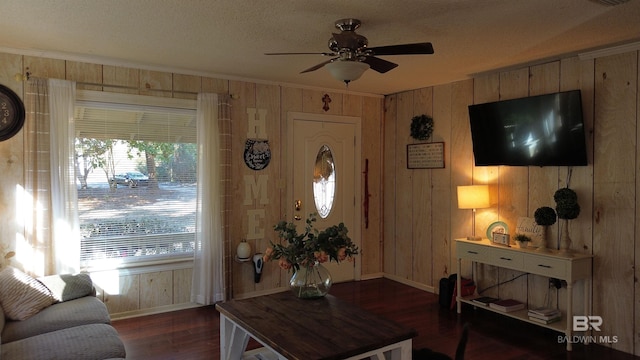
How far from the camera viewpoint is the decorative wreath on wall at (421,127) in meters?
5.17

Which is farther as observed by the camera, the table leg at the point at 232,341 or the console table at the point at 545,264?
the console table at the point at 545,264

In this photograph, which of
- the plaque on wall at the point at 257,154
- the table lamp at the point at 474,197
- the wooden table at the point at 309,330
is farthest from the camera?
the plaque on wall at the point at 257,154

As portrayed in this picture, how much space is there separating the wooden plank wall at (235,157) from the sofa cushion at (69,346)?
1.47 meters

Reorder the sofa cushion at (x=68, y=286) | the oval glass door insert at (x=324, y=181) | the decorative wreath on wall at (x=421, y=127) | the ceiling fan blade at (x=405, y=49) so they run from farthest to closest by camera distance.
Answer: the oval glass door insert at (x=324, y=181), the decorative wreath on wall at (x=421, y=127), the sofa cushion at (x=68, y=286), the ceiling fan blade at (x=405, y=49)

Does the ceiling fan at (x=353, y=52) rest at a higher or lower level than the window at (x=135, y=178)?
higher

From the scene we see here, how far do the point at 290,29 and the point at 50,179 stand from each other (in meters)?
2.47

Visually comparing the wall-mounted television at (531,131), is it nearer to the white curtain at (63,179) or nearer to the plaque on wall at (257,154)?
the plaque on wall at (257,154)

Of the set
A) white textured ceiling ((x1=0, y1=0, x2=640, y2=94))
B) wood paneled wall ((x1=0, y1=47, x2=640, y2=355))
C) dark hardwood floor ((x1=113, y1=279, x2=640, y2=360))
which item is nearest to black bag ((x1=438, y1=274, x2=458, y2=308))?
dark hardwood floor ((x1=113, y1=279, x2=640, y2=360))

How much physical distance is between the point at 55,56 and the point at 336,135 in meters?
3.09

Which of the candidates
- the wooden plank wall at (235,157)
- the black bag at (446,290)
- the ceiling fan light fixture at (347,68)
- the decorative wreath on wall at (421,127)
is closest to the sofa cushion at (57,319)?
the wooden plank wall at (235,157)

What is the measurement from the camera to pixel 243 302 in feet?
9.62

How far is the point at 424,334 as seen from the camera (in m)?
3.85

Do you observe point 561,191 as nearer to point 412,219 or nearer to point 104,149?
point 412,219

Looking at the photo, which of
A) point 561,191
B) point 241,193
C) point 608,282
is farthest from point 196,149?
point 608,282
